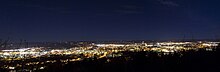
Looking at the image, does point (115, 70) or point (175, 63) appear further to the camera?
point (175, 63)

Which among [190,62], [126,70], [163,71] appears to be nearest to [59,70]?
[126,70]

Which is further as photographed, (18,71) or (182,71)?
(18,71)

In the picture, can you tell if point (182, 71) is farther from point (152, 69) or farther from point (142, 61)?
point (142, 61)

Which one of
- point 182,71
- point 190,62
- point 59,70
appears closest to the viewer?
point 182,71

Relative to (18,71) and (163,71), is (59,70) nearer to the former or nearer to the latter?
(18,71)

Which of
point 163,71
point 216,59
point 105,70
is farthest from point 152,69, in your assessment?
point 216,59

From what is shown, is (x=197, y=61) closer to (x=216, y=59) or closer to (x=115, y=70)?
(x=216, y=59)

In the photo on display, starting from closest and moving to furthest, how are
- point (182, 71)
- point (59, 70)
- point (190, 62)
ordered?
point (182, 71), point (59, 70), point (190, 62)
